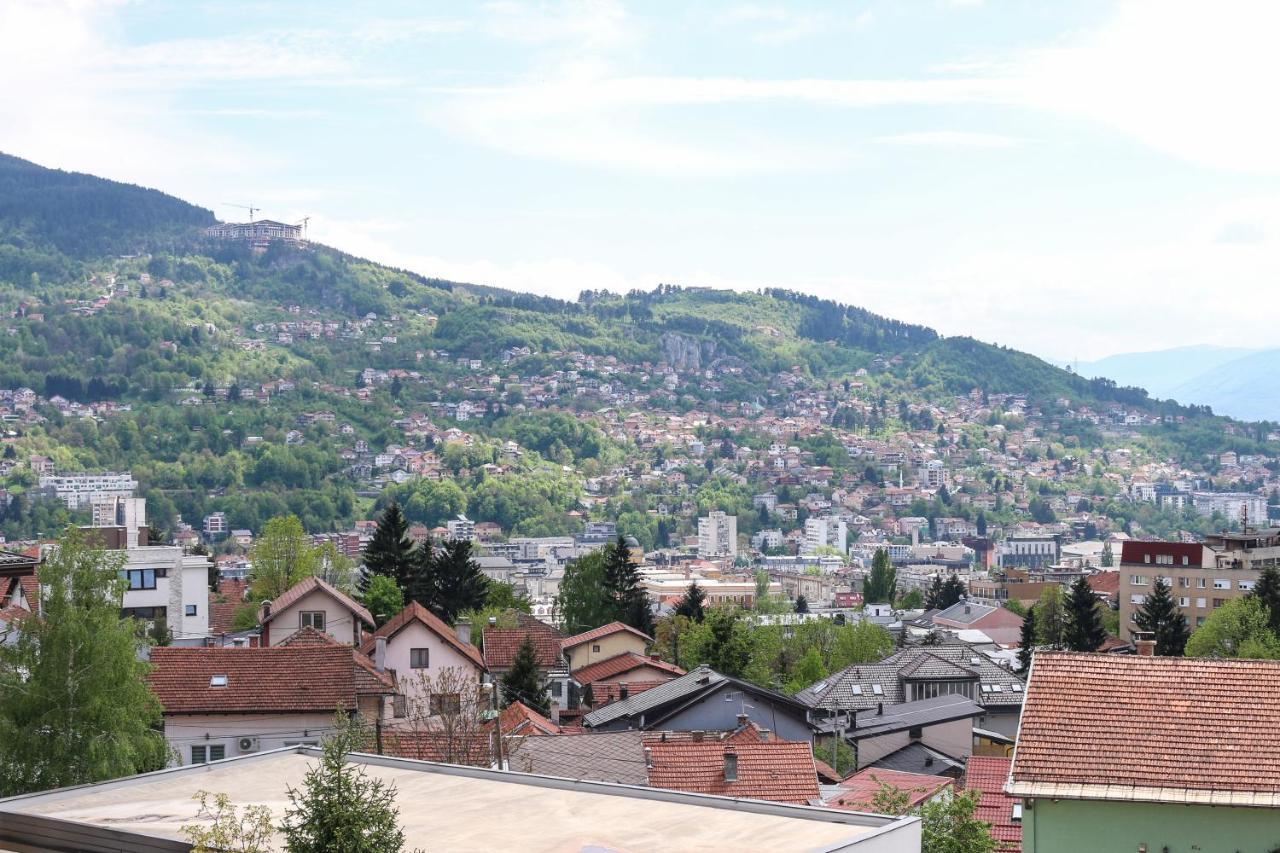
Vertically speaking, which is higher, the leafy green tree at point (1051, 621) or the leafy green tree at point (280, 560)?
the leafy green tree at point (280, 560)

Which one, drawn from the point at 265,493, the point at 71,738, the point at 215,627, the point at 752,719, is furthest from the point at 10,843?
the point at 265,493

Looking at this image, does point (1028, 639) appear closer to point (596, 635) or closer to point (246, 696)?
point (596, 635)

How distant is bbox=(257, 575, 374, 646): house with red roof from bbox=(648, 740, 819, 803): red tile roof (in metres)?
17.4

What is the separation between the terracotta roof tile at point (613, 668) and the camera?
144 ft

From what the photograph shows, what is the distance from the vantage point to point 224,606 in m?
52.4

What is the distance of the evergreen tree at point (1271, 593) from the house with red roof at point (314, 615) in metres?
31.5

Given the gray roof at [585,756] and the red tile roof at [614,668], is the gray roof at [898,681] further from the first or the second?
the gray roof at [585,756]

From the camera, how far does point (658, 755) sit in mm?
23531

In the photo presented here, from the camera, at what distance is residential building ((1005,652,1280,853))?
42.1ft

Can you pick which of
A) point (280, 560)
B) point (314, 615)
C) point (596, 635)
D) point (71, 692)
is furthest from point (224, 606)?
point (71, 692)

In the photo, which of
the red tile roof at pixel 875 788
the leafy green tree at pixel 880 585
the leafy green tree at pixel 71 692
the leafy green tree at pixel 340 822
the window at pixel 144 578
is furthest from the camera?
the leafy green tree at pixel 880 585

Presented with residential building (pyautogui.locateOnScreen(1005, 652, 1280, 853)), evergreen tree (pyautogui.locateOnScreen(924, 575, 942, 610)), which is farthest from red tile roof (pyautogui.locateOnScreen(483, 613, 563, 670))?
evergreen tree (pyautogui.locateOnScreen(924, 575, 942, 610))

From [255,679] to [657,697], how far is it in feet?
36.0

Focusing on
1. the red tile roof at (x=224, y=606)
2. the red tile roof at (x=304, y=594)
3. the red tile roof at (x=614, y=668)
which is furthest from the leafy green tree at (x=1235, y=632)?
the red tile roof at (x=224, y=606)
